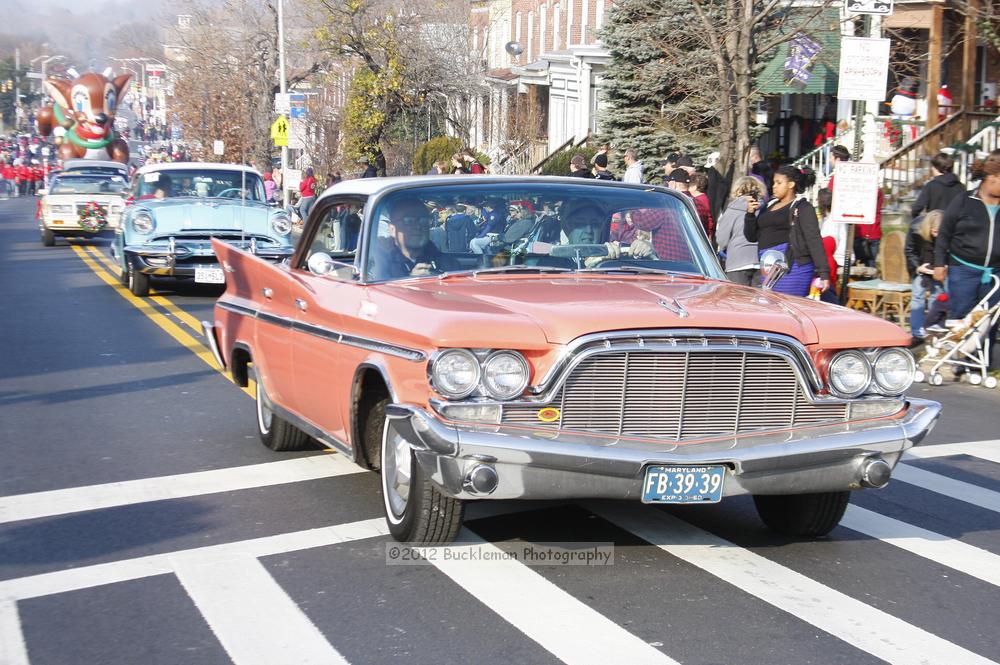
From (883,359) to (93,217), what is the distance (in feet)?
87.6

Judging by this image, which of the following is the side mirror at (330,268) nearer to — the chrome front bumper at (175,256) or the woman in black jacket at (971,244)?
the woman in black jacket at (971,244)

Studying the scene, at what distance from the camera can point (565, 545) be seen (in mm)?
6363

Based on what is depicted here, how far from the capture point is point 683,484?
18.4 feet

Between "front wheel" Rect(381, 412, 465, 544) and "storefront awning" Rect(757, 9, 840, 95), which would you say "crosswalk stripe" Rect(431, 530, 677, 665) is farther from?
"storefront awning" Rect(757, 9, 840, 95)

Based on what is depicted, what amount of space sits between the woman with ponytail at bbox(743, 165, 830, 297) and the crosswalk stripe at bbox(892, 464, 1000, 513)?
3915 millimetres

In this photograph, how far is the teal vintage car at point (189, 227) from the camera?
722 inches

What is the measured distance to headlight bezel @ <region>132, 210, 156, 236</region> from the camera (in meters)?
18.6

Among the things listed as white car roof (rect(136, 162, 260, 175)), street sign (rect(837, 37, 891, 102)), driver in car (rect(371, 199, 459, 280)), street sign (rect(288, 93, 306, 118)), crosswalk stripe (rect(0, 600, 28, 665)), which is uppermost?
street sign (rect(288, 93, 306, 118))

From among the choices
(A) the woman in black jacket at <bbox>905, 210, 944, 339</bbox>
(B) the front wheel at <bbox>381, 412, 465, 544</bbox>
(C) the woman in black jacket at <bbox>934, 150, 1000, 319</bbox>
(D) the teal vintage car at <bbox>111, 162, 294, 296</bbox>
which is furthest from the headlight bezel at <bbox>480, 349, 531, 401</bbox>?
(D) the teal vintage car at <bbox>111, 162, 294, 296</bbox>

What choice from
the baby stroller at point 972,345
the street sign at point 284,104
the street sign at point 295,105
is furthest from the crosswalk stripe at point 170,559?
the street sign at point 284,104

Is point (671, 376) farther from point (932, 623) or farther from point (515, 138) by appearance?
point (515, 138)

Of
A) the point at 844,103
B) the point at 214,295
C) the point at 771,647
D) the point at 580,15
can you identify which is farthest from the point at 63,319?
the point at 580,15

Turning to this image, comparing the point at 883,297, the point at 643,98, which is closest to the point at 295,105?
the point at 643,98

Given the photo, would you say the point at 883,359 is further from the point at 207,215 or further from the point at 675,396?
the point at 207,215
